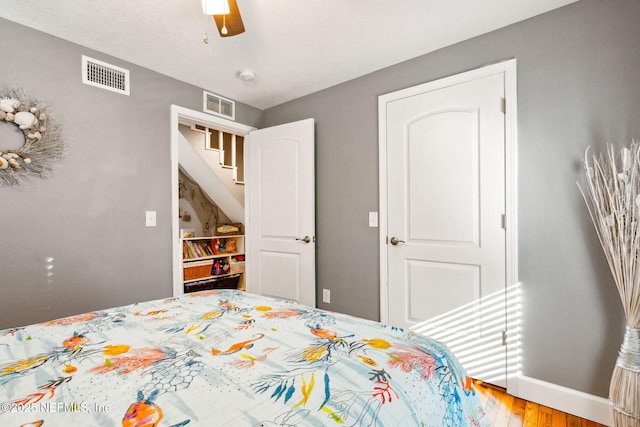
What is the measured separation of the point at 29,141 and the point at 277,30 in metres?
1.67

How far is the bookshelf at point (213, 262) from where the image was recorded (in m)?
4.11

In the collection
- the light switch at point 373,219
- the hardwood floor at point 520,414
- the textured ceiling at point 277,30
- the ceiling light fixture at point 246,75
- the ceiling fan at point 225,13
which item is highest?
the textured ceiling at point 277,30

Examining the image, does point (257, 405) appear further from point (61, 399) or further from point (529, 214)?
point (529, 214)

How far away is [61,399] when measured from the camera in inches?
27.8

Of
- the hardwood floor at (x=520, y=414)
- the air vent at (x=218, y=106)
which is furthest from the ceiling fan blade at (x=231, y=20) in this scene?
the hardwood floor at (x=520, y=414)

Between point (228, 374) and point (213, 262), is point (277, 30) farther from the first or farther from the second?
point (213, 262)

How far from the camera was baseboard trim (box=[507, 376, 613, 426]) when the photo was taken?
1702mm

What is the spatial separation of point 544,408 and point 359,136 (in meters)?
2.23

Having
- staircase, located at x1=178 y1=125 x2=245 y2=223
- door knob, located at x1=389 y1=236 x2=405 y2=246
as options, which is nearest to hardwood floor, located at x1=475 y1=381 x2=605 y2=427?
door knob, located at x1=389 y1=236 x2=405 y2=246

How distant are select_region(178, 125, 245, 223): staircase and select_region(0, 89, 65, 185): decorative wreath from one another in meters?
1.76

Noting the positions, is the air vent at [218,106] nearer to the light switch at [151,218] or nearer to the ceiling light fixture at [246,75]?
the ceiling light fixture at [246,75]

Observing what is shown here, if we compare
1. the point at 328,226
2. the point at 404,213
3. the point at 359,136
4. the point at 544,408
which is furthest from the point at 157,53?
the point at 544,408

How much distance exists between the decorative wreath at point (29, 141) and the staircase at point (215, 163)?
176 cm

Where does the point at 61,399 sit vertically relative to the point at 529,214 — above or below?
below
